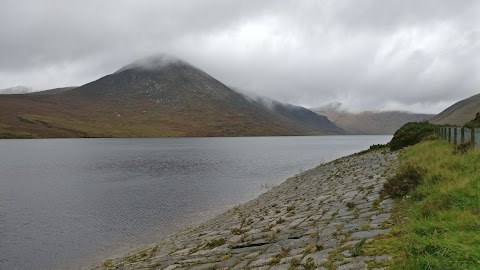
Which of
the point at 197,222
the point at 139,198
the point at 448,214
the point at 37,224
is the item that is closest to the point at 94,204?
the point at 139,198

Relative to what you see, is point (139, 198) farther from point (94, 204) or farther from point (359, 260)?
point (359, 260)

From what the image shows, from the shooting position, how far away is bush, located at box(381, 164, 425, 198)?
39.7 feet

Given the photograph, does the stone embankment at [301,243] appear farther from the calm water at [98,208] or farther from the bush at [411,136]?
the bush at [411,136]

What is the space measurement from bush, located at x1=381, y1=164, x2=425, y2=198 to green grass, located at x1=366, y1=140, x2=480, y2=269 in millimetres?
376

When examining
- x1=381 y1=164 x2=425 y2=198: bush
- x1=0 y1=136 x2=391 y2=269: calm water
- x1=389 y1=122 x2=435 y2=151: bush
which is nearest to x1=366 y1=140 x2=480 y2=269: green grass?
x1=381 y1=164 x2=425 y2=198: bush

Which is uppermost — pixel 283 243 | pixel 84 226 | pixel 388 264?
pixel 388 264

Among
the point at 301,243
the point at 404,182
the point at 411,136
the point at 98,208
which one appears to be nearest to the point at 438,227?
the point at 301,243

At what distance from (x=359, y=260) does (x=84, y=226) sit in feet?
63.2

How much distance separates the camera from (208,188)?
35.8 meters

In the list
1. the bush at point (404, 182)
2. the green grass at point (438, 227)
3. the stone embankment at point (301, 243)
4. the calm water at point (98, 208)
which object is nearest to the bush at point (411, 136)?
the calm water at point (98, 208)

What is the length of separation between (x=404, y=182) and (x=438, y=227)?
5.40 metres

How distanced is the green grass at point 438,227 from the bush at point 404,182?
1.23 feet

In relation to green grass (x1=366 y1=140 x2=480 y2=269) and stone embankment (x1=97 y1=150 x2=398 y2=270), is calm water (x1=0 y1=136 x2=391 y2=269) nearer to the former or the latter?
stone embankment (x1=97 y1=150 x2=398 y2=270)

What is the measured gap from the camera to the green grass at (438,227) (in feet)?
18.6
